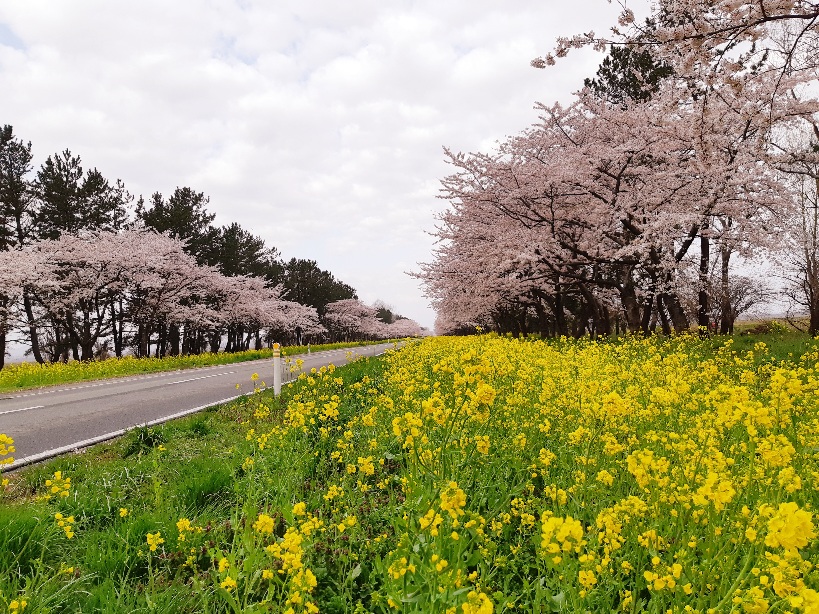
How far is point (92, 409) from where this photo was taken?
28.7 feet

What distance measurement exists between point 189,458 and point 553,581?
4331mm

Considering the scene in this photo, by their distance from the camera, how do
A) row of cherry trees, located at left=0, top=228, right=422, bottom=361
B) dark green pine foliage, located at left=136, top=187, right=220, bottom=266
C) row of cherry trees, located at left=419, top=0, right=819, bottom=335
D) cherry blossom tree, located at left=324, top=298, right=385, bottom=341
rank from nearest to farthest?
1. row of cherry trees, located at left=419, top=0, right=819, bottom=335
2. row of cherry trees, located at left=0, top=228, right=422, bottom=361
3. dark green pine foliage, located at left=136, top=187, right=220, bottom=266
4. cherry blossom tree, located at left=324, top=298, right=385, bottom=341

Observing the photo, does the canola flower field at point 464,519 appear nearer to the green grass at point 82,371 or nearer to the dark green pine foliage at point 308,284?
the green grass at point 82,371

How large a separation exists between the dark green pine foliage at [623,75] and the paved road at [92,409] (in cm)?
1983

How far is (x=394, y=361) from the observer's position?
10.5 metres

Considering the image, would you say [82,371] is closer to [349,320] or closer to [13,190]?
[13,190]

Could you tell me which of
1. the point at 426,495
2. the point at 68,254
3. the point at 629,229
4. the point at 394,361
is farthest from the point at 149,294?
the point at 426,495

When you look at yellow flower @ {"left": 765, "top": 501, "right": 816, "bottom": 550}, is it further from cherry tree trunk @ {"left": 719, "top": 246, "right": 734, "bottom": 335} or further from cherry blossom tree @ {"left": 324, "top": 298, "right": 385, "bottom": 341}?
cherry blossom tree @ {"left": 324, "top": 298, "right": 385, "bottom": 341}

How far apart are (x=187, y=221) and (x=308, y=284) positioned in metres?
A: 26.7

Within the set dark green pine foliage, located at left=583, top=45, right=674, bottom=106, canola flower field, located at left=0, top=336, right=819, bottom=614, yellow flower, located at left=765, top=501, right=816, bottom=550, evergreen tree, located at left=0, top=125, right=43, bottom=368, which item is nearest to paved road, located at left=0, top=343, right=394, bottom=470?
canola flower field, located at left=0, top=336, right=819, bottom=614

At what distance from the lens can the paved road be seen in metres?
6.33

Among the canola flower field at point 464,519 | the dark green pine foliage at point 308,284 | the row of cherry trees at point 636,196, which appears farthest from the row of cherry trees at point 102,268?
the canola flower field at point 464,519

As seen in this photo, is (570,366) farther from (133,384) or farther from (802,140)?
(802,140)

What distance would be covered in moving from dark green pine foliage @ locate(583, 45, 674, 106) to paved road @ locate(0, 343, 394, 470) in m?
19.8
